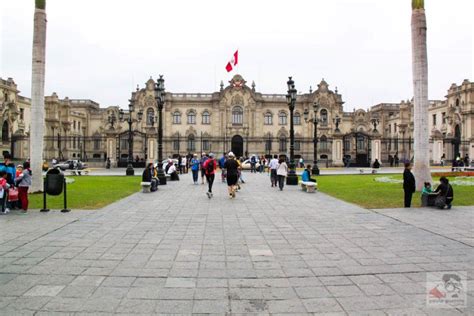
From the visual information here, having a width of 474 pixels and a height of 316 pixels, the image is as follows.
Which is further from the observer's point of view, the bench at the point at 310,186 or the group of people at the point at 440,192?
the bench at the point at 310,186

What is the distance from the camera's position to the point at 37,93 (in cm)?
1453

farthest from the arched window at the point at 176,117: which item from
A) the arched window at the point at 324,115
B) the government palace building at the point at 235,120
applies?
the arched window at the point at 324,115

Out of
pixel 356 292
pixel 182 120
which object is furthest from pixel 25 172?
pixel 182 120

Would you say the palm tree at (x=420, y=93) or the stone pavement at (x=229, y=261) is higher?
the palm tree at (x=420, y=93)

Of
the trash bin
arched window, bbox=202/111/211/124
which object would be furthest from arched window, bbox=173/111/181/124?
the trash bin

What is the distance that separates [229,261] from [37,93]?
12.2 meters

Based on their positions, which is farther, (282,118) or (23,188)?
(282,118)

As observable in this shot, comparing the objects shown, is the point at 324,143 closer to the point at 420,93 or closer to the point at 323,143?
the point at 323,143

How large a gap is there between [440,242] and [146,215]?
23.2 feet

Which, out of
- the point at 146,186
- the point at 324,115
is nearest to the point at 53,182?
the point at 146,186

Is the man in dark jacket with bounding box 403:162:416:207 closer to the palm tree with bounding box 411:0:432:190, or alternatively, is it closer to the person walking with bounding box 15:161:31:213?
the palm tree with bounding box 411:0:432:190

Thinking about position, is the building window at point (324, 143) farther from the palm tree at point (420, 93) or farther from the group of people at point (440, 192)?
the group of people at point (440, 192)

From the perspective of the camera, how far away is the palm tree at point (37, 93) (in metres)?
14.4

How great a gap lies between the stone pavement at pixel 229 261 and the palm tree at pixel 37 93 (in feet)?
16.9
